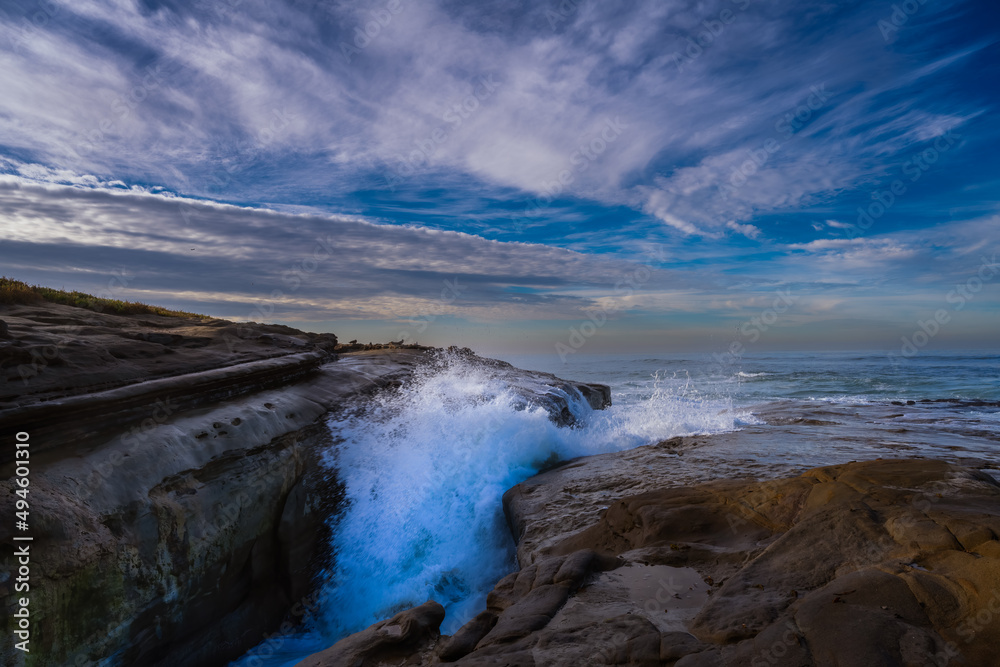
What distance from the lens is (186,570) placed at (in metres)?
4.41

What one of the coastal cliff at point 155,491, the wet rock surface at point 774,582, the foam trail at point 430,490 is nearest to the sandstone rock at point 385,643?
the wet rock surface at point 774,582

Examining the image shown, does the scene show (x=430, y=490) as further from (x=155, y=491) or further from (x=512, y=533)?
(x=155, y=491)

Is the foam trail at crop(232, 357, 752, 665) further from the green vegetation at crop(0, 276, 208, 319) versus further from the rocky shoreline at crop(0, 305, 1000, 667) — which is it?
the green vegetation at crop(0, 276, 208, 319)

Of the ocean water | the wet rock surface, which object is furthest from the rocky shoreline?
the ocean water

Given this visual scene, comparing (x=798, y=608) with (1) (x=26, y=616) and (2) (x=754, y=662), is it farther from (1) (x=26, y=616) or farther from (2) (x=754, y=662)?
(1) (x=26, y=616)

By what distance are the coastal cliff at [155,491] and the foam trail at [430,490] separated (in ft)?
1.32

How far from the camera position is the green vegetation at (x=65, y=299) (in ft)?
24.3

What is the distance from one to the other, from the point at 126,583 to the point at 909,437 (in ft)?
39.2

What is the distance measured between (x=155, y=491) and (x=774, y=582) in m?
5.11

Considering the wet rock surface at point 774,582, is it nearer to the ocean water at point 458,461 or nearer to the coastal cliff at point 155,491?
the ocean water at point 458,461

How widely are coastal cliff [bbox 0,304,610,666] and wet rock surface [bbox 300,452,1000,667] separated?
254 centimetres

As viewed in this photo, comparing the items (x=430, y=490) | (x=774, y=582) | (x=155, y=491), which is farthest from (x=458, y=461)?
(x=774, y=582)

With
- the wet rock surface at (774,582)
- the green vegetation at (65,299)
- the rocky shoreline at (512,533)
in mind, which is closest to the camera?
the wet rock surface at (774,582)

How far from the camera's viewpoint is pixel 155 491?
4367 mm
